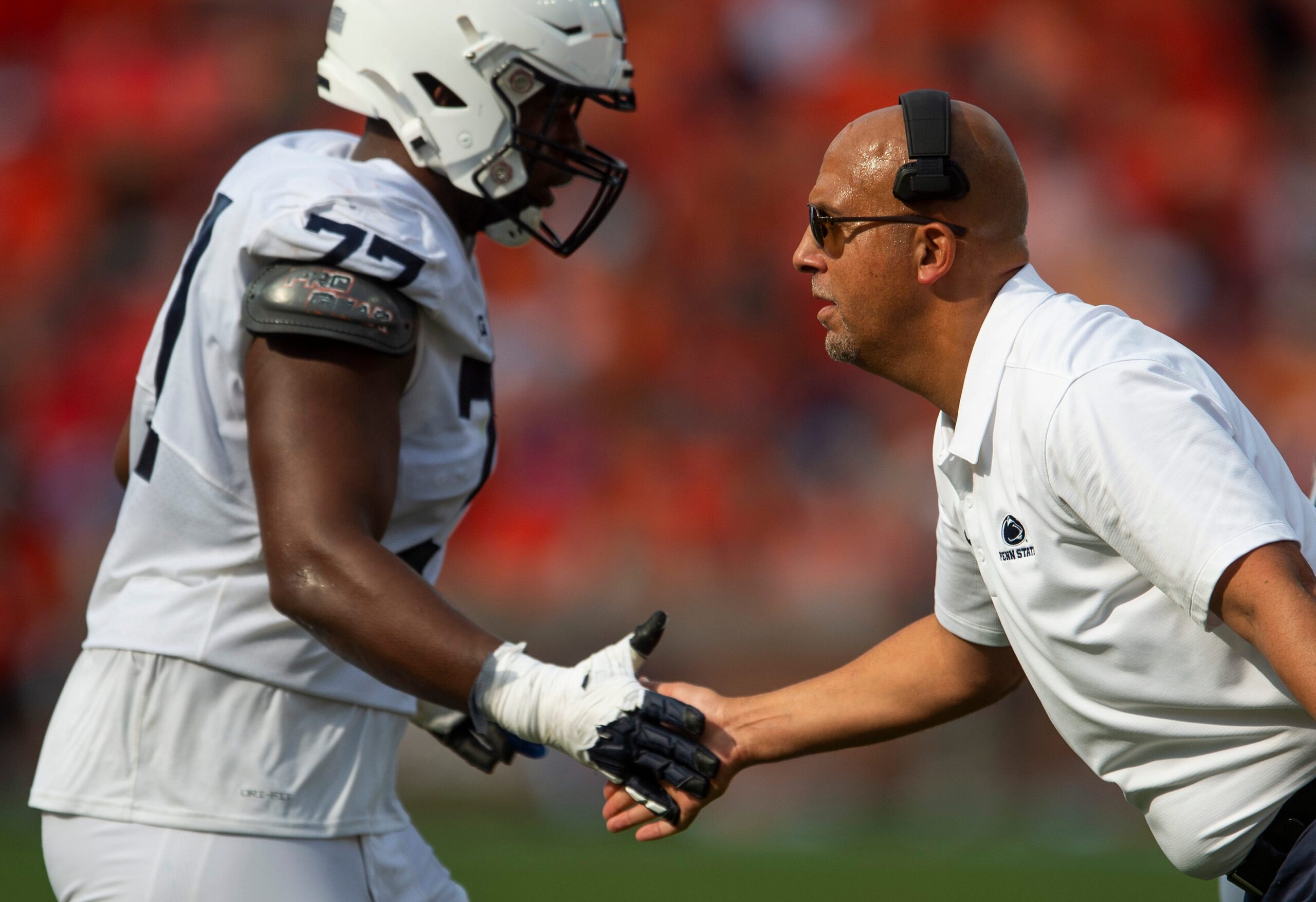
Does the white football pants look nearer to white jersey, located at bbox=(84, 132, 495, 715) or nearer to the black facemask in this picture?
white jersey, located at bbox=(84, 132, 495, 715)

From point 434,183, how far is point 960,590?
1331 millimetres

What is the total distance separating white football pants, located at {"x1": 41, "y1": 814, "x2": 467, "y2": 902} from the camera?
230 centimetres

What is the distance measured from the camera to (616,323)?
8.65 meters

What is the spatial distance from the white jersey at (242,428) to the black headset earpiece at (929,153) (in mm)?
827

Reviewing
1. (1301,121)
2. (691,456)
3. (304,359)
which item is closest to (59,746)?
(304,359)

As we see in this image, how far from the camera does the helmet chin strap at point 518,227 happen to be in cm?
298

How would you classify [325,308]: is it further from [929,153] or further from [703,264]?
[703,264]

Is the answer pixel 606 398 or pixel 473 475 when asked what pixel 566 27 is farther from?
pixel 606 398

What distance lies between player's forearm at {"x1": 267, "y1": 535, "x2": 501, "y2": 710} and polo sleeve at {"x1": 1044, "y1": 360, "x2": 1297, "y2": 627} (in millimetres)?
974

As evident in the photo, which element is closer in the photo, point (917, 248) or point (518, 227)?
point (917, 248)

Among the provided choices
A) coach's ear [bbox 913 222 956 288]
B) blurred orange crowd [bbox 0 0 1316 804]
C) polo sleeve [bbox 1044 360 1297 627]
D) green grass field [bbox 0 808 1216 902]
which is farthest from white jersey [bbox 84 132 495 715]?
blurred orange crowd [bbox 0 0 1316 804]

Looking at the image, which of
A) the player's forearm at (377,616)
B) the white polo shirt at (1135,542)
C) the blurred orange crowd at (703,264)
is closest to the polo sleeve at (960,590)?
the white polo shirt at (1135,542)

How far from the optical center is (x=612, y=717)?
2250 millimetres

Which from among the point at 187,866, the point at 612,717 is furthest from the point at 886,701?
the point at 187,866
